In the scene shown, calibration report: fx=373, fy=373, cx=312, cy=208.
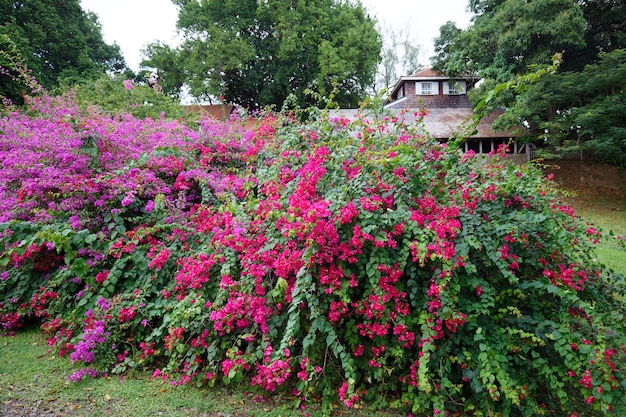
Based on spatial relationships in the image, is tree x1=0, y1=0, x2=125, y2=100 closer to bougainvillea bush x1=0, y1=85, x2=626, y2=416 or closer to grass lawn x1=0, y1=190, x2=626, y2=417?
bougainvillea bush x1=0, y1=85, x2=626, y2=416

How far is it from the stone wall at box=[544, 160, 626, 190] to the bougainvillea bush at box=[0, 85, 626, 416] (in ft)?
47.0

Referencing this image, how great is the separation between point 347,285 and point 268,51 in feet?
75.3

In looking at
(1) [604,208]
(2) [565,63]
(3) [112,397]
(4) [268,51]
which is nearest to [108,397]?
(3) [112,397]

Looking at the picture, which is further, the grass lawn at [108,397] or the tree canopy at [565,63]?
the tree canopy at [565,63]

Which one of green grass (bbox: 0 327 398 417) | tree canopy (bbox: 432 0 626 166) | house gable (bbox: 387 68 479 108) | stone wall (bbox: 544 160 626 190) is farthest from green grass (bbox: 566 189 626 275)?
green grass (bbox: 0 327 398 417)

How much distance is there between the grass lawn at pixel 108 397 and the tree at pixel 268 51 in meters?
19.4

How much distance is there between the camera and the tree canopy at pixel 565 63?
1264 centimetres

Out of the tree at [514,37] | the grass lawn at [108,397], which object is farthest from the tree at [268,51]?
the grass lawn at [108,397]

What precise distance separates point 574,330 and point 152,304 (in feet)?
10.1

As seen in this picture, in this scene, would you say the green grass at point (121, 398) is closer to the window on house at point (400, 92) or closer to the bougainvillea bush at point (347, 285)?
the bougainvillea bush at point (347, 285)

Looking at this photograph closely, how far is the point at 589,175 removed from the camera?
15398 mm

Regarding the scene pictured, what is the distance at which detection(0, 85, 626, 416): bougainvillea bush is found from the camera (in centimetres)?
223

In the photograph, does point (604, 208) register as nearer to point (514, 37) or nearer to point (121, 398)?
point (514, 37)

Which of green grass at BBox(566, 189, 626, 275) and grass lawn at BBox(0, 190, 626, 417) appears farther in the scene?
green grass at BBox(566, 189, 626, 275)
